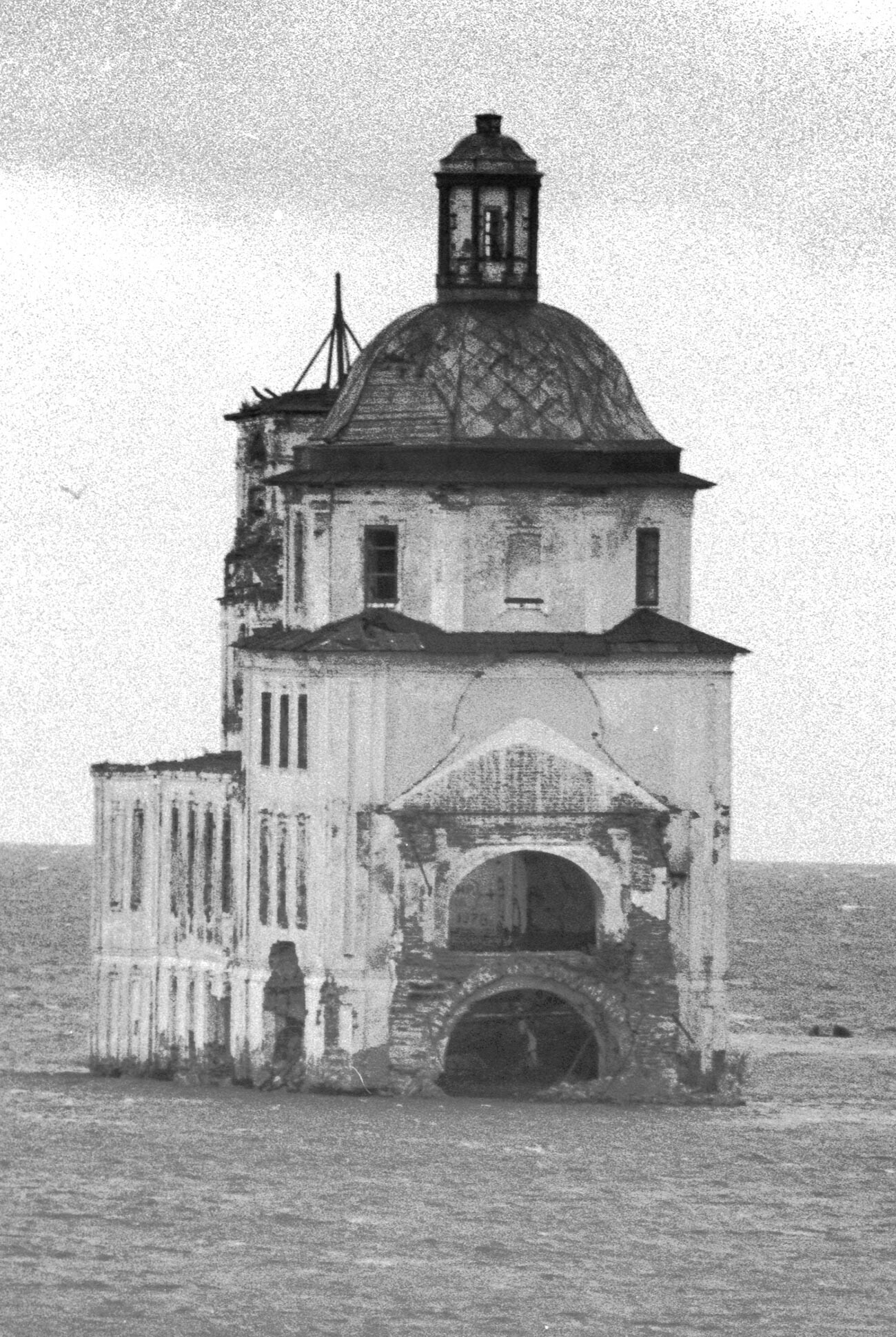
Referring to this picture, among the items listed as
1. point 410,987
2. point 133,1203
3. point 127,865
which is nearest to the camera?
point 133,1203

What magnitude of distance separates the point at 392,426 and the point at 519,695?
17.2 ft

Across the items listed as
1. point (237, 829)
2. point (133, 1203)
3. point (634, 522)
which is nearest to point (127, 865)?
point (237, 829)

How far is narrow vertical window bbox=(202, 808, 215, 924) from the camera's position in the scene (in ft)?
355

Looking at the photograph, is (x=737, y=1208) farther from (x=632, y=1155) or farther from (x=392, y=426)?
(x=392, y=426)

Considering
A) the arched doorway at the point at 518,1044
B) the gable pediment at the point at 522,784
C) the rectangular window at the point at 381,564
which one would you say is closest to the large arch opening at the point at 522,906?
the arched doorway at the point at 518,1044

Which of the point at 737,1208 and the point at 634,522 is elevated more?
the point at 634,522

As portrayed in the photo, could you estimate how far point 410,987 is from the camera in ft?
333

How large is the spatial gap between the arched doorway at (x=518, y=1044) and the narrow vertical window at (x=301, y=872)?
3.56m

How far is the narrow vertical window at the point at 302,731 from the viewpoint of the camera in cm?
10344

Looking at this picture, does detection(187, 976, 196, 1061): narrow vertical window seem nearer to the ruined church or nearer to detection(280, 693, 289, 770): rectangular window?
the ruined church

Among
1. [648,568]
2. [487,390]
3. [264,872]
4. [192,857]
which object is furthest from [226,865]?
[487,390]

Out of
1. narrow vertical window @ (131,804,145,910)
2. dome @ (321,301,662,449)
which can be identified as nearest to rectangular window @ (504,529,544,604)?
dome @ (321,301,662,449)

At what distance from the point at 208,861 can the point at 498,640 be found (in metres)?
7.97

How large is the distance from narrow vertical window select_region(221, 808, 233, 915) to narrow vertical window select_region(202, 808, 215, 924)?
0.46m
